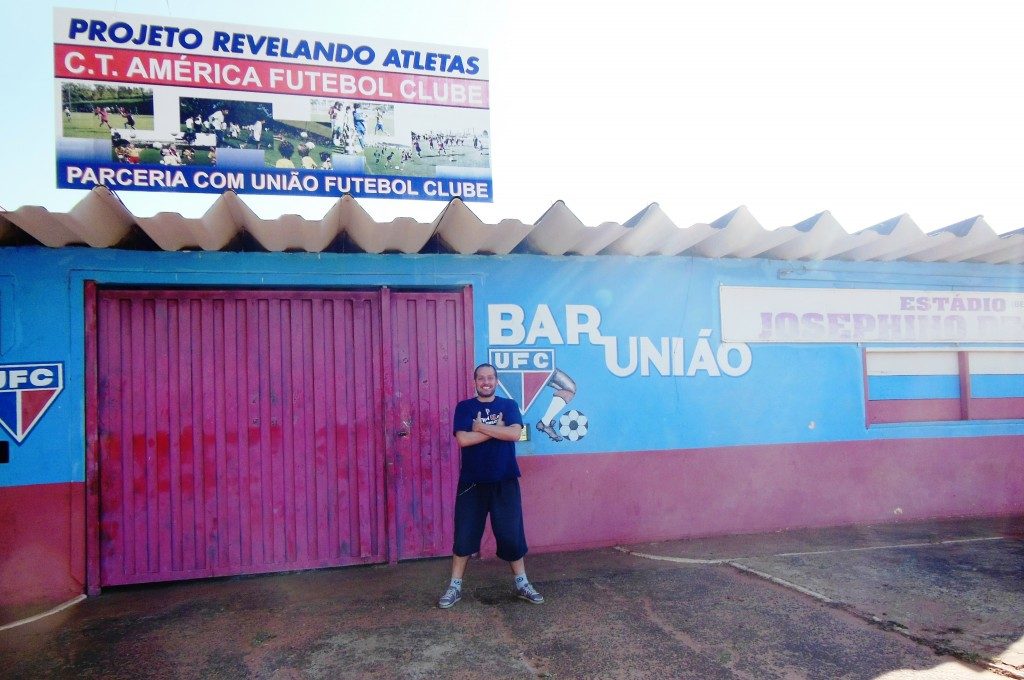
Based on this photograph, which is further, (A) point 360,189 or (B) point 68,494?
(A) point 360,189

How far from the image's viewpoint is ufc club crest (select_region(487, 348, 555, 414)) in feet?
19.9

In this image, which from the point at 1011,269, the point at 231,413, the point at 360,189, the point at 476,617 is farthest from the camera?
the point at 1011,269

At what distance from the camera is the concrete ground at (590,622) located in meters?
3.67

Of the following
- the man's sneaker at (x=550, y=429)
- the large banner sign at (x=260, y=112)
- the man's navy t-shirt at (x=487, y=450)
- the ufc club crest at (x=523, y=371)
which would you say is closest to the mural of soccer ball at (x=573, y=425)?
the man's sneaker at (x=550, y=429)

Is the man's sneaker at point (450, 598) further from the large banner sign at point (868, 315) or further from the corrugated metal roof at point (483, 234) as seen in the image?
the large banner sign at point (868, 315)

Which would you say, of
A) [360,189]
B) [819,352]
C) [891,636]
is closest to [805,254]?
[819,352]

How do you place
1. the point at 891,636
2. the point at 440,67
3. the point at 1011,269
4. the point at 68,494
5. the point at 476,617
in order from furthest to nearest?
the point at 1011,269
the point at 440,67
the point at 68,494
the point at 476,617
the point at 891,636

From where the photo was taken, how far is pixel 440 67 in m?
6.67

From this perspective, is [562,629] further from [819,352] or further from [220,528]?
[819,352]

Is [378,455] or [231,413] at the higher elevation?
[231,413]

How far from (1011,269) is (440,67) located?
7.13m

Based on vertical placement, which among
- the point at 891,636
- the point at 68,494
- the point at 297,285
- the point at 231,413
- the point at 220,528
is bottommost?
the point at 891,636

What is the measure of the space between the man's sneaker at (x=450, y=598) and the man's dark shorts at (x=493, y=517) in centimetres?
27

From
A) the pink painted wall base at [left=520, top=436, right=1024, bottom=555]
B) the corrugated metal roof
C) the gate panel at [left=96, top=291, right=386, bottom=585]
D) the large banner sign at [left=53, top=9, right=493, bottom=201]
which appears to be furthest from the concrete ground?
the large banner sign at [left=53, top=9, right=493, bottom=201]
